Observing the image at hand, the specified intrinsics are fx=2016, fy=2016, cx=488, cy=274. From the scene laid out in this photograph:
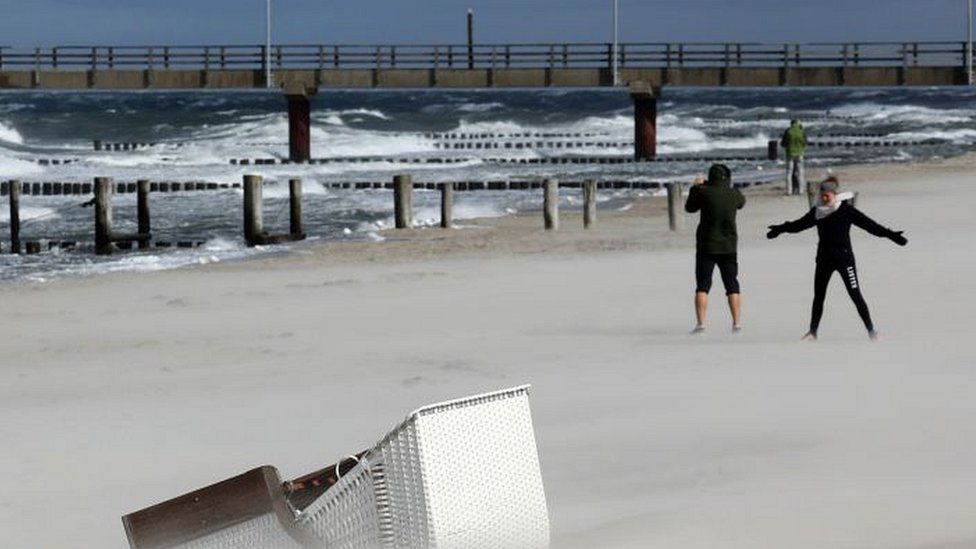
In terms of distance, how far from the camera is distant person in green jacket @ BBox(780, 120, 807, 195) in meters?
30.6

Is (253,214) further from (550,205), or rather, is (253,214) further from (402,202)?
(550,205)

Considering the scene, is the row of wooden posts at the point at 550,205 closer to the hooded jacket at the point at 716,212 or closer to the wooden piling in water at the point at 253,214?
the wooden piling in water at the point at 253,214

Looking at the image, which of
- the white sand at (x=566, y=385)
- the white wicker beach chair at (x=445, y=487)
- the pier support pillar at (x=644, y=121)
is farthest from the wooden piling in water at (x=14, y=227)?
the pier support pillar at (x=644, y=121)

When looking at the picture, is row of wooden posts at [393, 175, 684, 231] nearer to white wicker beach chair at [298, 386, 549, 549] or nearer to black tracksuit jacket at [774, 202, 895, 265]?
black tracksuit jacket at [774, 202, 895, 265]

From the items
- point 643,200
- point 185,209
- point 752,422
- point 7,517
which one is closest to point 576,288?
point 752,422

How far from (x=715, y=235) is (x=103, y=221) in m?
14.1

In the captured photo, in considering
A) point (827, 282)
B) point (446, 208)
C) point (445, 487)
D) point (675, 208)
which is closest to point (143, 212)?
point (446, 208)

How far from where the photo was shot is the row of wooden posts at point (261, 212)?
2575 cm

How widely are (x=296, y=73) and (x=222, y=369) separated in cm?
4783

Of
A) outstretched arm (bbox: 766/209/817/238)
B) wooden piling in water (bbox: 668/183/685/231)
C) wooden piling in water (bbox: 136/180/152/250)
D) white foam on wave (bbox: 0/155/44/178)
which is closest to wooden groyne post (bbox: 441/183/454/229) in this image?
wooden piling in water (bbox: 668/183/685/231)

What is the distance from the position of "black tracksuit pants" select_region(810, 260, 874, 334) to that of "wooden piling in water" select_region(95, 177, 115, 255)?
1476cm

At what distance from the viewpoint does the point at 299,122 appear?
57.0 meters

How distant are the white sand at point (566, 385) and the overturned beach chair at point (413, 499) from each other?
1109mm

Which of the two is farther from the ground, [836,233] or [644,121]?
[836,233]
